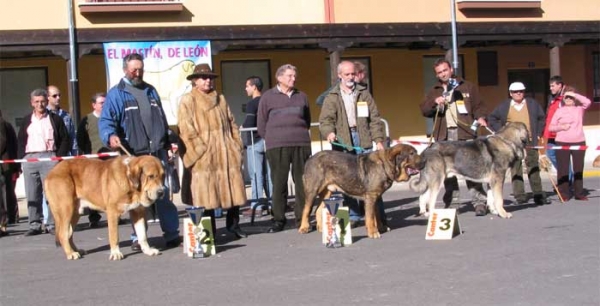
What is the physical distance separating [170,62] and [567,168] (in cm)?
928

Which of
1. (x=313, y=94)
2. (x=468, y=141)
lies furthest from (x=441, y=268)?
(x=313, y=94)

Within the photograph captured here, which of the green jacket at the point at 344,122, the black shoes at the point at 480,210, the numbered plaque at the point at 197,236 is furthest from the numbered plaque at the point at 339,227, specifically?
the black shoes at the point at 480,210

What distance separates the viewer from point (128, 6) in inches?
709

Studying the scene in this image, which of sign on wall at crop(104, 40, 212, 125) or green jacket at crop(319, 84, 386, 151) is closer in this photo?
green jacket at crop(319, 84, 386, 151)

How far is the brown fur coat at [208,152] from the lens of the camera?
29.3 ft

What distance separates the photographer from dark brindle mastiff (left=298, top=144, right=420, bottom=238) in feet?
30.1

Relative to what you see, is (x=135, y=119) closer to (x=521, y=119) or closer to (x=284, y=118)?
(x=284, y=118)

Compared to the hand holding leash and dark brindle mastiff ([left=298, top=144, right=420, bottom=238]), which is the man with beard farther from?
the hand holding leash

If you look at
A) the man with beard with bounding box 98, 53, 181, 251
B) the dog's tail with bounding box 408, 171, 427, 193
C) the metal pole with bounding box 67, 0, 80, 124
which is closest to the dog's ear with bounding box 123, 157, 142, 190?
the man with beard with bounding box 98, 53, 181, 251

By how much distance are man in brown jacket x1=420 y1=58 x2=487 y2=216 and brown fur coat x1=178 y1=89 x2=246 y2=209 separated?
3.19m

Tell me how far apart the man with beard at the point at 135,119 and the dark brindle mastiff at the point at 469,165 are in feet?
11.0

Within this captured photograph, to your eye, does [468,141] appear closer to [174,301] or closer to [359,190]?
[359,190]

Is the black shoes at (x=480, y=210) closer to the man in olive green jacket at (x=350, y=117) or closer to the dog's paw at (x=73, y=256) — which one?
the man in olive green jacket at (x=350, y=117)

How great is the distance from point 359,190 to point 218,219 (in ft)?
10.9
